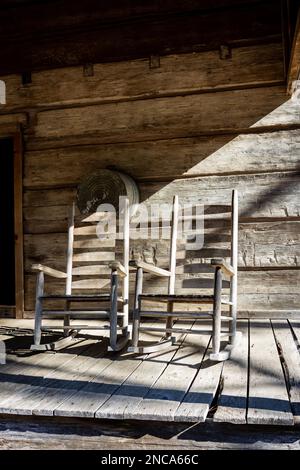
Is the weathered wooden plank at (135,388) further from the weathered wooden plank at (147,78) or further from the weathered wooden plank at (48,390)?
the weathered wooden plank at (147,78)

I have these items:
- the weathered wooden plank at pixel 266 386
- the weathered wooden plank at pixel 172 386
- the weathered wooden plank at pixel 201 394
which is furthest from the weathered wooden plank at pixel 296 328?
the weathered wooden plank at pixel 201 394

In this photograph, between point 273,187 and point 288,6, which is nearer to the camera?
point 288,6

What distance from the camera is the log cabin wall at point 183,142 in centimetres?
328

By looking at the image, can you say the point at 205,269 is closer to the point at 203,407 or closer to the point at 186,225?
the point at 186,225

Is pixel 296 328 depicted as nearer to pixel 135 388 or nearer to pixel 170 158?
pixel 135 388

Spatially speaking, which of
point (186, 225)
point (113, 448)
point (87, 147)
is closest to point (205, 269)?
point (186, 225)

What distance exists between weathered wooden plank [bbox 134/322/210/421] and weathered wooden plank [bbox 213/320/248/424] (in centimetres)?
14

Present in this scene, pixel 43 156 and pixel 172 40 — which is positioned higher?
pixel 172 40

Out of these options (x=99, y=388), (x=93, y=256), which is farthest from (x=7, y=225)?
(x=99, y=388)

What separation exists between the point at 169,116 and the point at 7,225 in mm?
2684

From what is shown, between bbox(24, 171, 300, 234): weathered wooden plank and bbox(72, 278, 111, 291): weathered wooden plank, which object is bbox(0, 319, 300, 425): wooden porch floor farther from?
bbox(24, 171, 300, 234): weathered wooden plank

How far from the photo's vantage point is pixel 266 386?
1.96 meters

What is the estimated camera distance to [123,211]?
3.28 meters

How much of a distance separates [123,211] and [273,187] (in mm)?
1063
